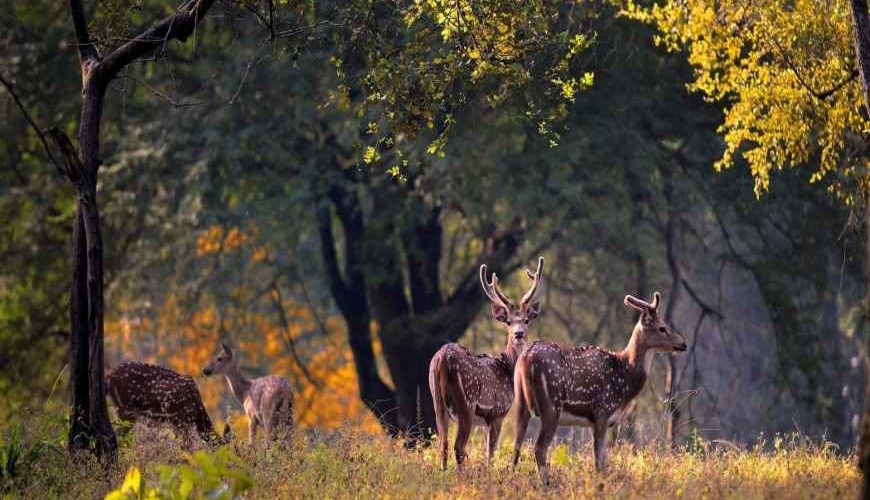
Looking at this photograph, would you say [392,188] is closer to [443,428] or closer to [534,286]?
[534,286]

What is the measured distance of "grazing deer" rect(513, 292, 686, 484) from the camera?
13.0 m

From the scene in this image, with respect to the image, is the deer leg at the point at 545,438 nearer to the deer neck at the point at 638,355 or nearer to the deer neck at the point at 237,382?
the deer neck at the point at 638,355

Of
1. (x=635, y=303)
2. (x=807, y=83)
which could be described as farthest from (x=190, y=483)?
(x=807, y=83)

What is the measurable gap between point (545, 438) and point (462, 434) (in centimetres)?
116

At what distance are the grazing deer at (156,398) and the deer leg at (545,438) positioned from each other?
4194 mm

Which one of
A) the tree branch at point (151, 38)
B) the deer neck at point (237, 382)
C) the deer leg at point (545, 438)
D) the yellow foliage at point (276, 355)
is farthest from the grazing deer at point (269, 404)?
the yellow foliage at point (276, 355)

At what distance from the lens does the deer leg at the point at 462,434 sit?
13359 millimetres

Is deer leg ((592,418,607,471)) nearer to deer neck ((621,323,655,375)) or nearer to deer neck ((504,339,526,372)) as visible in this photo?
deer neck ((621,323,655,375))

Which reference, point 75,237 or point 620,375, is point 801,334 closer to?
point 620,375

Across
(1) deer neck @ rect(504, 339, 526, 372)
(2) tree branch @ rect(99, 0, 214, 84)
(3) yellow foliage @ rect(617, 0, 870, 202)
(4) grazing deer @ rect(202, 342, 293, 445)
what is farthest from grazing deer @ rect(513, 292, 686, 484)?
(2) tree branch @ rect(99, 0, 214, 84)

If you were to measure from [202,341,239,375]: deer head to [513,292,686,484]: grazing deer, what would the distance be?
698cm

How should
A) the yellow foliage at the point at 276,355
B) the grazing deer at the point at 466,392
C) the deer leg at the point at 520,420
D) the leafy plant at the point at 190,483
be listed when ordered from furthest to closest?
the yellow foliage at the point at 276,355
the grazing deer at the point at 466,392
the deer leg at the point at 520,420
the leafy plant at the point at 190,483

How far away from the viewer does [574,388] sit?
43.1 feet

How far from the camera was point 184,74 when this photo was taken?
78.3 ft
